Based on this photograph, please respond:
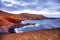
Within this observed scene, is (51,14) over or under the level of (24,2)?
under

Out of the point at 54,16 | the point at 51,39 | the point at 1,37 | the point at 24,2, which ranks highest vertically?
the point at 24,2

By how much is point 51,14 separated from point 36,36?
1.10 feet

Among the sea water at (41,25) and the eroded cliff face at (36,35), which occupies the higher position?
the sea water at (41,25)

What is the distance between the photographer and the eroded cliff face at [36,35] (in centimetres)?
165

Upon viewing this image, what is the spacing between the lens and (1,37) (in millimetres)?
1633

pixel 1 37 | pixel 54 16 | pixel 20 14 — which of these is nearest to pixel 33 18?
pixel 20 14

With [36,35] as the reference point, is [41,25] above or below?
above

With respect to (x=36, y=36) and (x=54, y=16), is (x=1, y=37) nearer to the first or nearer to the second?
(x=36, y=36)

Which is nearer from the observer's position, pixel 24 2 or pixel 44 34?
pixel 24 2

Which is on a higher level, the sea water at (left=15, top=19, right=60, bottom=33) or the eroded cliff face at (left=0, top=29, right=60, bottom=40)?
the sea water at (left=15, top=19, right=60, bottom=33)

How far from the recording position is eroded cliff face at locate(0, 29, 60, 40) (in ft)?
5.43

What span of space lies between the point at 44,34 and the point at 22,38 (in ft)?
0.94

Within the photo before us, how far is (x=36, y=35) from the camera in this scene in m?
1.72

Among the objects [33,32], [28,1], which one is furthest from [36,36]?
[28,1]
